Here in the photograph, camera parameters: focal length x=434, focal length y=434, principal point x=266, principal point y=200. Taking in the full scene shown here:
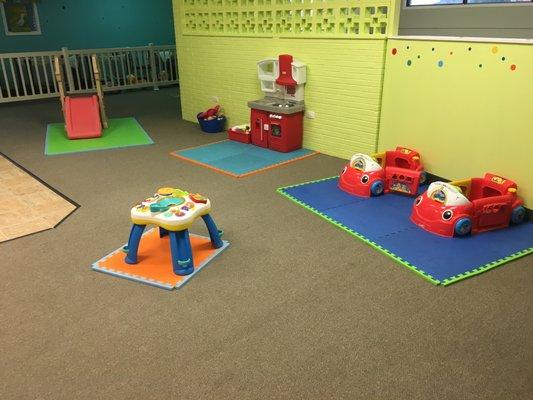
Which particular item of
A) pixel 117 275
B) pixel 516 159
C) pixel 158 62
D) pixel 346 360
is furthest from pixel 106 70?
pixel 346 360

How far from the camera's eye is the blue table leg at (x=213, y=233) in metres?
2.70

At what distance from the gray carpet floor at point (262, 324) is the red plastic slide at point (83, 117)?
2.58 m

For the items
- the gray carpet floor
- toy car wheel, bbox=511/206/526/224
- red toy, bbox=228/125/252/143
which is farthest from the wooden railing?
toy car wheel, bbox=511/206/526/224

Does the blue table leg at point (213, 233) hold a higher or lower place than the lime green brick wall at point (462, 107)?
lower

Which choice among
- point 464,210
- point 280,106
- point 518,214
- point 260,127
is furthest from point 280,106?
point 518,214

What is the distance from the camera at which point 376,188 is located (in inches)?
142

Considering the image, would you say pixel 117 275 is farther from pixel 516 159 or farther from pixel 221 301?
pixel 516 159

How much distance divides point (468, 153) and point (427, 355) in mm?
2104

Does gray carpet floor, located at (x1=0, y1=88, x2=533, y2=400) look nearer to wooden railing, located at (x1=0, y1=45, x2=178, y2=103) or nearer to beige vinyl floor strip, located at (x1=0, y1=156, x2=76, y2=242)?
beige vinyl floor strip, located at (x1=0, y1=156, x2=76, y2=242)

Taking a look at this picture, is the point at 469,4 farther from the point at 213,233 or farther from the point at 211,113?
the point at 213,233

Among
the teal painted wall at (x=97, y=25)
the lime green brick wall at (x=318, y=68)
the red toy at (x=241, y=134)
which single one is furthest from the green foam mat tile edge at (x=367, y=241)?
the teal painted wall at (x=97, y=25)

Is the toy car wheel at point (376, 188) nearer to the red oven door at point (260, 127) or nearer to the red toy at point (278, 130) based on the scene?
the red toy at point (278, 130)

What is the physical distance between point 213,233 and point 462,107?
7.34ft

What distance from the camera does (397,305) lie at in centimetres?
226
